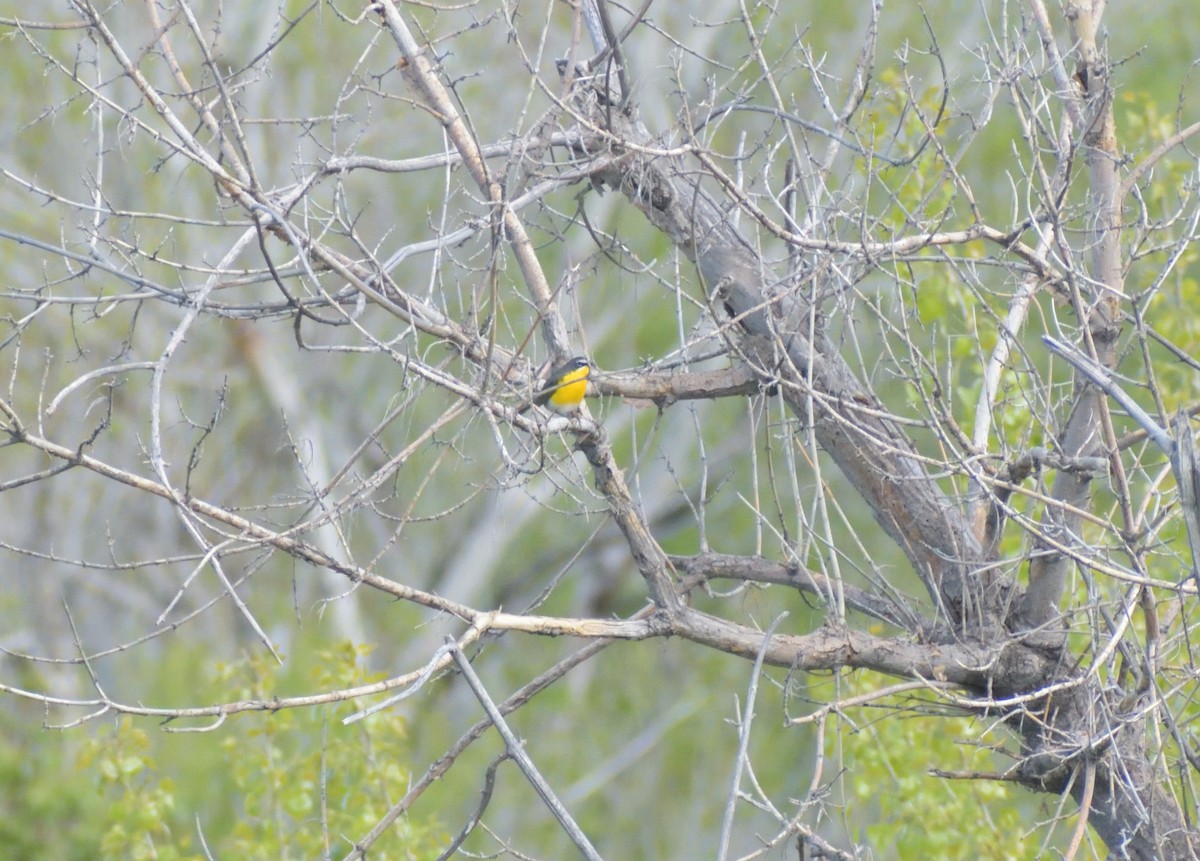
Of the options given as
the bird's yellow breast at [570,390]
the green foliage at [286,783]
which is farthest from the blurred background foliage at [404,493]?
the bird's yellow breast at [570,390]

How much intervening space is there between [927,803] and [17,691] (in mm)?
4306

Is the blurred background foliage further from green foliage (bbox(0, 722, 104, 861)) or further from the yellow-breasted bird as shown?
the yellow-breasted bird

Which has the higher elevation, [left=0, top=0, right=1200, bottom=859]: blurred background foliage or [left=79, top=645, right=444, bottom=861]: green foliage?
[left=0, top=0, right=1200, bottom=859]: blurred background foliage

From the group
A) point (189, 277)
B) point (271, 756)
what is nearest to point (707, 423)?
point (189, 277)

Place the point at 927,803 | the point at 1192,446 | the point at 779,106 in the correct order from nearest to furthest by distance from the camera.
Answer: the point at 1192,446, the point at 779,106, the point at 927,803

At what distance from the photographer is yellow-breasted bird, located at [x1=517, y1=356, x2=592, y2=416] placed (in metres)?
4.25

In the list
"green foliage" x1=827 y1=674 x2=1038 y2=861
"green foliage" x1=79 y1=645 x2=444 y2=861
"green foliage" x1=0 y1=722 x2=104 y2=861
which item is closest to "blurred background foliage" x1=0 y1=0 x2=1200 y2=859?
"green foliage" x1=0 y1=722 x2=104 y2=861

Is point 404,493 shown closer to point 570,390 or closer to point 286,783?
point 286,783

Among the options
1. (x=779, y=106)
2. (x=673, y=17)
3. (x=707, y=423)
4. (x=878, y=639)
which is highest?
(x=673, y=17)

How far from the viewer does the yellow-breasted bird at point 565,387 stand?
13.9 feet

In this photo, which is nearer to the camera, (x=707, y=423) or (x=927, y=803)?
(x=927, y=803)

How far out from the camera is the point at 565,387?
4422 millimetres

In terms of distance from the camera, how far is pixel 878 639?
14.9 ft

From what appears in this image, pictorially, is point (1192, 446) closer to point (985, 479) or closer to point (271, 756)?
point (985, 479)
